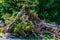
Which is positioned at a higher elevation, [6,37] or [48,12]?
[48,12]

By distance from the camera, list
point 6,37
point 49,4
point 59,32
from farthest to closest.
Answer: point 49,4, point 59,32, point 6,37

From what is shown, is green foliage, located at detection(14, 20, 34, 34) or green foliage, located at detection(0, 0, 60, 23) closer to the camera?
green foliage, located at detection(14, 20, 34, 34)

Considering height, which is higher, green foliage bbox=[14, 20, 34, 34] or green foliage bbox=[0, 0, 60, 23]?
green foliage bbox=[0, 0, 60, 23]

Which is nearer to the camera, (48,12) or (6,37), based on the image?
(6,37)

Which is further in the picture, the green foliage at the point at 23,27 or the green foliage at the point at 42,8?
the green foliage at the point at 42,8

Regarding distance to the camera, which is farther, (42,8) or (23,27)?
(42,8)

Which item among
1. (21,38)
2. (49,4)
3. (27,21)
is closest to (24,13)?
(27,21)

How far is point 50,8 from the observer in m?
14.0

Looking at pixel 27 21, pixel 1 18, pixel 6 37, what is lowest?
pixel 6 37

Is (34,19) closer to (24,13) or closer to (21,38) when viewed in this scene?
(24,13)

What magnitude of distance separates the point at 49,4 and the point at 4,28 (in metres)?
3.17

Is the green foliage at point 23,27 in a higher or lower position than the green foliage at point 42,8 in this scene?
lower

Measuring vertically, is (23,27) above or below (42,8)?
below

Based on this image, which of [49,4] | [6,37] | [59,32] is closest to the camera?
[6,37]
